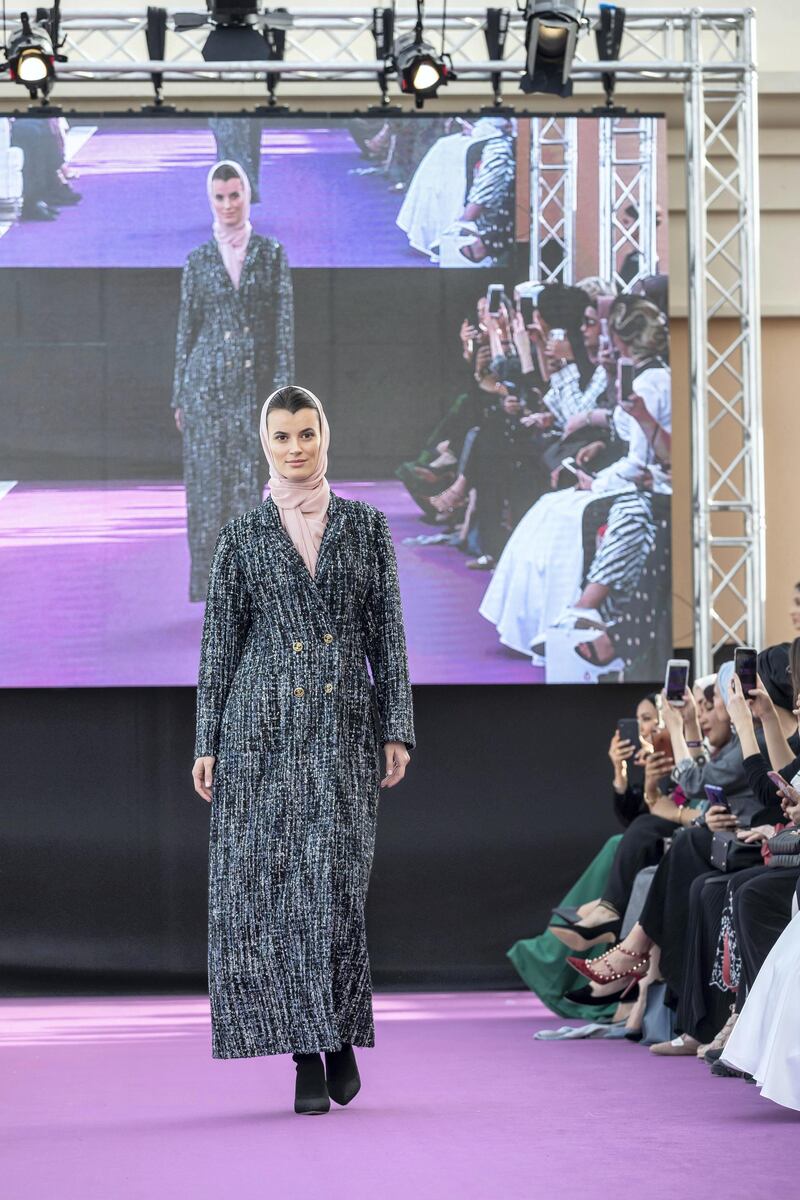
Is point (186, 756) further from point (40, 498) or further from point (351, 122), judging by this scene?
point (351, 122)

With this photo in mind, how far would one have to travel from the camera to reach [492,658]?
5984 millimetres

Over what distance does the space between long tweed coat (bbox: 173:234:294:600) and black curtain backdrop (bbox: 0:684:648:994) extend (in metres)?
0.77

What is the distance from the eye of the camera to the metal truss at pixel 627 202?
6125 millimetres

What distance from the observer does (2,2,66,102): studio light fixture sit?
5.85 meters

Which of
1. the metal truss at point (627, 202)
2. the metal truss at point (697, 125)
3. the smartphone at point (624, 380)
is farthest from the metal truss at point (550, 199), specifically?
the smartphone at point (624, 380)

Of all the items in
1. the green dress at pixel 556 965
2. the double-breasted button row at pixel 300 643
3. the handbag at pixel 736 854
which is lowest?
the green dress at pixel 556 965

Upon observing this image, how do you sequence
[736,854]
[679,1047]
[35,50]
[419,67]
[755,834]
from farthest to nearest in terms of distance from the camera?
[419,67] → [35,50] → [679,1047] → [736,854] → [755,834]

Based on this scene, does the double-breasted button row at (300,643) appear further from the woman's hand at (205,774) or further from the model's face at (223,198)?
the model's face at (223,198)

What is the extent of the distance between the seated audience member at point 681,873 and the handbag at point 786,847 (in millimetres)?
531

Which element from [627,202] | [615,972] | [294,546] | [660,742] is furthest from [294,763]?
[627,202]

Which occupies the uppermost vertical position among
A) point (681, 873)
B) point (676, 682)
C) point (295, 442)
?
point (295, 442)

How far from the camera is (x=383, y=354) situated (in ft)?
20.1

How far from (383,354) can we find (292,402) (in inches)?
117

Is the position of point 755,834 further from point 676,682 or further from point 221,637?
point 221,637
